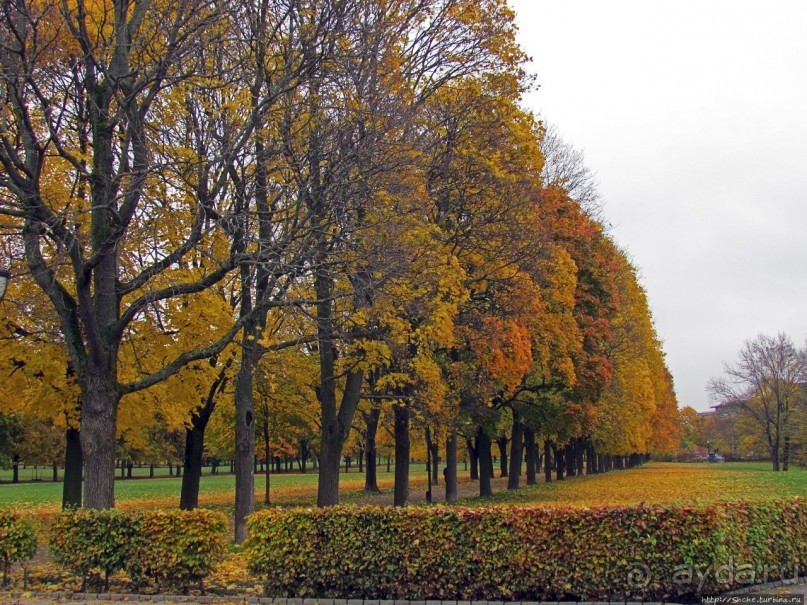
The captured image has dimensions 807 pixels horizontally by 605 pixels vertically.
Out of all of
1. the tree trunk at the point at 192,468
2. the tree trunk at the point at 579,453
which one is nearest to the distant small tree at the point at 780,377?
the tree trunk at the point at 579,453

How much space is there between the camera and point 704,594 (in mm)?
8547

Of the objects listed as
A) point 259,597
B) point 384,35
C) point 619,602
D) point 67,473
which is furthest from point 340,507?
point 67,473

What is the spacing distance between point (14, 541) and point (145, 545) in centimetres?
200

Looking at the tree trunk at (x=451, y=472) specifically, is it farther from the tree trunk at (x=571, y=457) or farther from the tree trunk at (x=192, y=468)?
the tree trunk at (x=571, y=457)

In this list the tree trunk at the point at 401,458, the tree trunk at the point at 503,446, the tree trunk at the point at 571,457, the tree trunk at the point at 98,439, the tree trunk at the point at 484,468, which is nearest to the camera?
the tree trunk at the point at 98,439

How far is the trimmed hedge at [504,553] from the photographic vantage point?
846 centimetres

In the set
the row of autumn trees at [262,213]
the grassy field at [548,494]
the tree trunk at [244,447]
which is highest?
the row of autumn trees at [262,213]

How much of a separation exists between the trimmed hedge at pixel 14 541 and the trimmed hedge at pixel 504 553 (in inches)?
126

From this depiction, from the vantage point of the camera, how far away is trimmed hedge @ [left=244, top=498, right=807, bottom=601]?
8.46m

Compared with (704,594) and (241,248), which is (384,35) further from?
(704,594)

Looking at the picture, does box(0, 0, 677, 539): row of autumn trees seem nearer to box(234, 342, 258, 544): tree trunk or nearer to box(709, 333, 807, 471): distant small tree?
box(234, 342, 258, 544): tree trunk

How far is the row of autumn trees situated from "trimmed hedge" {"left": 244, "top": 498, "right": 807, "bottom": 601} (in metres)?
3.19

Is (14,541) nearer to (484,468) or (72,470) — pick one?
(72,470)

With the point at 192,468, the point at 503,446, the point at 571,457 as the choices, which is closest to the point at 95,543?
the point at 192,468
